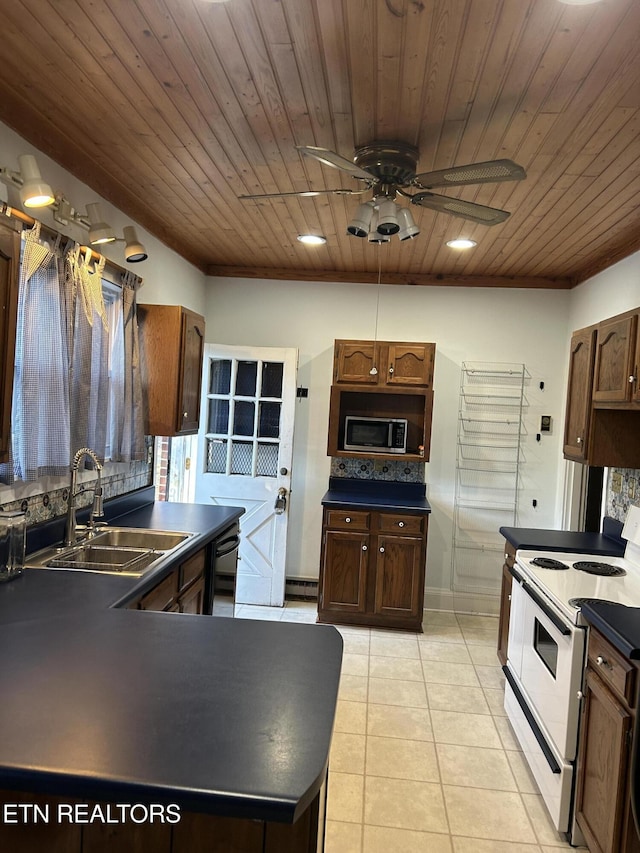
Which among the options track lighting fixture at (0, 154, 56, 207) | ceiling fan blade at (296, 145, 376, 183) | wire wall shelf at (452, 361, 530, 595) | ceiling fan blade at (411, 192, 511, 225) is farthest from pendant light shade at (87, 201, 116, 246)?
wire wall shelf at (452, 361, 530, 595)

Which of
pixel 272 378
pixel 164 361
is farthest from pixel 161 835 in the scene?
pixel 272 378

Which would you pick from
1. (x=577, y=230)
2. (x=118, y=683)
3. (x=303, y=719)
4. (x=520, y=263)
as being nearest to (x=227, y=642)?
(x=118, y=683)

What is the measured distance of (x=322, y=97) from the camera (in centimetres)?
197

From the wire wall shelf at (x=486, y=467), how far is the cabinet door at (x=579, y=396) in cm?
101

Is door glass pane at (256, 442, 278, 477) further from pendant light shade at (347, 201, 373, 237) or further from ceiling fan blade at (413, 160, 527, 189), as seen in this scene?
ceiling fan blade at (413, 160, 527, 189)

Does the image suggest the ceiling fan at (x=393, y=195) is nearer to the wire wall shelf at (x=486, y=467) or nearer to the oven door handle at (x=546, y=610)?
the oven door handle at (x=546, y=610)

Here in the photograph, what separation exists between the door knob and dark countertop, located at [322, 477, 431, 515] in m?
0.33

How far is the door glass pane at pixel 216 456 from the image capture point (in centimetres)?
463

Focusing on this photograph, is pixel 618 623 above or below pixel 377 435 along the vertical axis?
below

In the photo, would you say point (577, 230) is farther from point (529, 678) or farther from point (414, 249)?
point (529, 678)

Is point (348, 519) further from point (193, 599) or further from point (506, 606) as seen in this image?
point (193, 599)

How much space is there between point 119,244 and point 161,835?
2802mm

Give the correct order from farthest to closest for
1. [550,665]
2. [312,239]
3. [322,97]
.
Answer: [312,239], [550,665], [322,97]

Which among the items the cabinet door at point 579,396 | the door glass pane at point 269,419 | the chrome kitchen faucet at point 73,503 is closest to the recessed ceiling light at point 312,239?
the door glass pane at point 269,419
